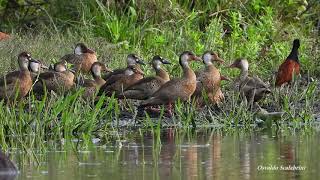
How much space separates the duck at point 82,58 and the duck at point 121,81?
139 centimetres

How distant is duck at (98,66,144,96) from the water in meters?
2.33

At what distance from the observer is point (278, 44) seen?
711 inches

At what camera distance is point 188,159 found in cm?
1030

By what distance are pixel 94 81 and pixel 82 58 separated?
1.49 metres

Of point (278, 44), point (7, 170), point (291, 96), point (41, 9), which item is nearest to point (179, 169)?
point (7, 170)

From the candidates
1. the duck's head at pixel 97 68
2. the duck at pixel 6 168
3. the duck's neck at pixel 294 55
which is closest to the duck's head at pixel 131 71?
the duck's head at pixel 97 68

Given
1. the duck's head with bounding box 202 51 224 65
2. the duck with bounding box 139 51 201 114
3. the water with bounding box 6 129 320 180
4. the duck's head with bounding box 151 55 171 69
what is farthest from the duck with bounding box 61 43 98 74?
the water with bounding box 6 129 320 180

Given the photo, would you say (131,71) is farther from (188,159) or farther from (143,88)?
(188,159)

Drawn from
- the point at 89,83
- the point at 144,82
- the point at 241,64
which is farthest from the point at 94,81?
the point at 241,64

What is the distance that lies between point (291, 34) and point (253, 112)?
554cm

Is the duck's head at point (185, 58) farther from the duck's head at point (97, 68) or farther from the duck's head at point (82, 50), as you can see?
the duck's head at point (82, 50)

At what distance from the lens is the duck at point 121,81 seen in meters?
14.6

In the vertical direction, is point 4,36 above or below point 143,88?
above

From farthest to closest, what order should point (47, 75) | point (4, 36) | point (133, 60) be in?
point (4, 36), point (133, 60), point (47, 75)
